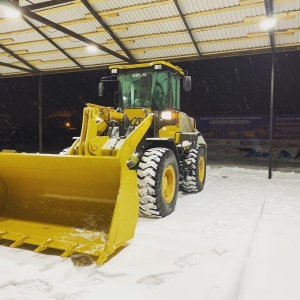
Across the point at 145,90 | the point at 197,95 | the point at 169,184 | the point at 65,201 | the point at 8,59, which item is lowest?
the point at 65,201

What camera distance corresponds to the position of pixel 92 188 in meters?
4.02

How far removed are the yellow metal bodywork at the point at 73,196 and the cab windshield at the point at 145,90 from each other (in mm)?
1396

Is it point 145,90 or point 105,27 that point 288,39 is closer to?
point 145,90

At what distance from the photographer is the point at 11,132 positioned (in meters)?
18.6

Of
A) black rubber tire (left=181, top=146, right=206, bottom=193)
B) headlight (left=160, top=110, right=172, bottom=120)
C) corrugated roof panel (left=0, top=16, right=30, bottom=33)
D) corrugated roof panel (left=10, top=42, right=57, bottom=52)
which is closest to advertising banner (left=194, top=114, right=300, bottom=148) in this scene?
corrugated roof panel (left=10, top=42, right=57, bottom=52)

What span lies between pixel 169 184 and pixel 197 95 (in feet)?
65.0

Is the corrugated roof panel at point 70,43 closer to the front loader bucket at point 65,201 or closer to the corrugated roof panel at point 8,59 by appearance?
the corrugated roof panel at point 8,59

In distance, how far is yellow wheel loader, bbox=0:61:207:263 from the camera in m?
3.37

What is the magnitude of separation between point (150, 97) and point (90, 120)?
6.01ft

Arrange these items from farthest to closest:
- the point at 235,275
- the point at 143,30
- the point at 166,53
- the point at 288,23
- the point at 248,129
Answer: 1. the point at 248,129
2. the point at 166,53
3. the point at 143,30
4. the point at 288,23
5. the point at 235,275

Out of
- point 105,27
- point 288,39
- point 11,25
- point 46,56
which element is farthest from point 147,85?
point 46,56

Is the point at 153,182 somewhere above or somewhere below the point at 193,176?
above

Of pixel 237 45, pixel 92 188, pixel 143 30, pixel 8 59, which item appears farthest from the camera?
pixel 8 59

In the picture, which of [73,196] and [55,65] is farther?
[55,65]
